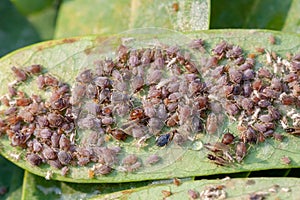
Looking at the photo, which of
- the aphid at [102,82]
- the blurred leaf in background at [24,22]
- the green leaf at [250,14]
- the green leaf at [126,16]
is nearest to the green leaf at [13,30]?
the blurred leaf in background at [24,22]

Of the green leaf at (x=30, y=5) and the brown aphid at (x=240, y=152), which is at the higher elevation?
the green leaf at (x=30, y=5)

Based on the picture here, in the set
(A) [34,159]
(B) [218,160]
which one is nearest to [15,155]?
(A) [34,159]

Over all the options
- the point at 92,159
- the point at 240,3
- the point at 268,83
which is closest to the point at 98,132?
the point at 92,159

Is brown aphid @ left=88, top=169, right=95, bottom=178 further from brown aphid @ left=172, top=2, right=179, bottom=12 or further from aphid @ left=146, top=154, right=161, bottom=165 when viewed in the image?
brown aphid @ left=172, top=2, right=179, bottom=12

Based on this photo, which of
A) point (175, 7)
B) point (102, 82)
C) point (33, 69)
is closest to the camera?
point (102, 82)

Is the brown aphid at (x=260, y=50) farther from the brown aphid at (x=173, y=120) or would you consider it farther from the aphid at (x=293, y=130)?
the brown aphid at (x=173, y=120)

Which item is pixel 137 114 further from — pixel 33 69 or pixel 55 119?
pixel 33 69

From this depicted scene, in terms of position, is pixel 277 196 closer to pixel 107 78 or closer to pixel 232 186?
pixel 232 186
